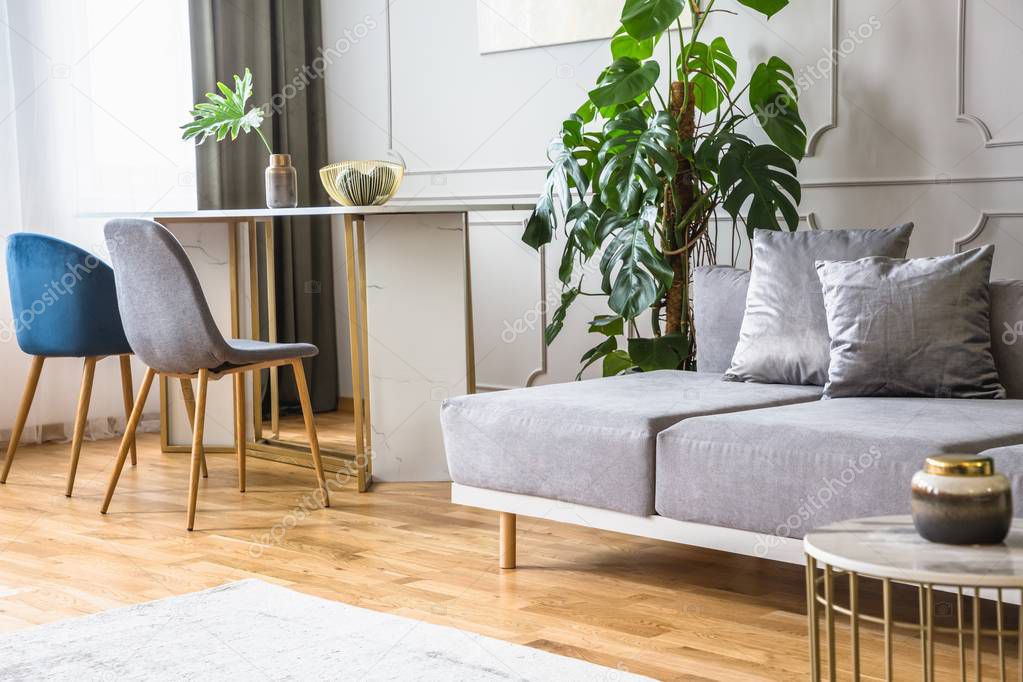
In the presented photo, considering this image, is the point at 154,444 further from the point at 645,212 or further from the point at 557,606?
the point at 557,606

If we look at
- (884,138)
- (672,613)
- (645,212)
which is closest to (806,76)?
(884,138)

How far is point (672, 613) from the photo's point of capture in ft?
8.31

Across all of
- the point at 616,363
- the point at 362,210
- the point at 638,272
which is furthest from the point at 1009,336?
the point at 362,210

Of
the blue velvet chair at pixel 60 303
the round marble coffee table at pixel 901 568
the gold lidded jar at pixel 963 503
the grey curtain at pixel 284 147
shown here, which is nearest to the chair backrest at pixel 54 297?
the blue velvet chair at pixel 60 303

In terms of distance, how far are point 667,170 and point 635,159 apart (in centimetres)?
12

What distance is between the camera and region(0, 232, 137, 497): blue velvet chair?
3.92m

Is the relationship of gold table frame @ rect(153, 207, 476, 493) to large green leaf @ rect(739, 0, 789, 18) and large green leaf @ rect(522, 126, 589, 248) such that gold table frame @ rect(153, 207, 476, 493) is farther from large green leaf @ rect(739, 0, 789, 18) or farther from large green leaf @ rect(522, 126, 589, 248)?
large green leaf @ rect(739, 0, 789, 18)

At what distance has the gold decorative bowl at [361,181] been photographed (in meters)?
3.97

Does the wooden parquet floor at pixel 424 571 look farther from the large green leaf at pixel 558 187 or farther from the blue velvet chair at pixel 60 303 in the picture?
the large green leaf at pixel 558 187

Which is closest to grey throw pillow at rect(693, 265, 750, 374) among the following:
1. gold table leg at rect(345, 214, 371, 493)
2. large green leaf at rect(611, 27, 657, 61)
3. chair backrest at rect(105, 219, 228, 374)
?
large green leaf at rect(611, 27, 657, 61)

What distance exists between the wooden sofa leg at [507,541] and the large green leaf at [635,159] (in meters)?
1.12

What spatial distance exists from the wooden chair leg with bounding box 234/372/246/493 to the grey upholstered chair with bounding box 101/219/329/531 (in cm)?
46

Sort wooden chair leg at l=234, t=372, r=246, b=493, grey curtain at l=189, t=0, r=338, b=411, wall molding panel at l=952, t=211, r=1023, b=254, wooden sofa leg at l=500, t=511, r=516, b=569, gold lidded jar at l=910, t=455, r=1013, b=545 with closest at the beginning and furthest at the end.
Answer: gold lidded jar at l=910, t=455, r=1013, b=545 → wooden sofa leg at l=500, t=511, r=516, b=569 → wall molding panel at l=952, t=211, r=1023, b=254 → wooden chair leg at l=234, t=372, r=246, b=493 → grey curtain at l=189, t=0, r=338, b=411

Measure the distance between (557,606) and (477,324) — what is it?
2454 millimetres
